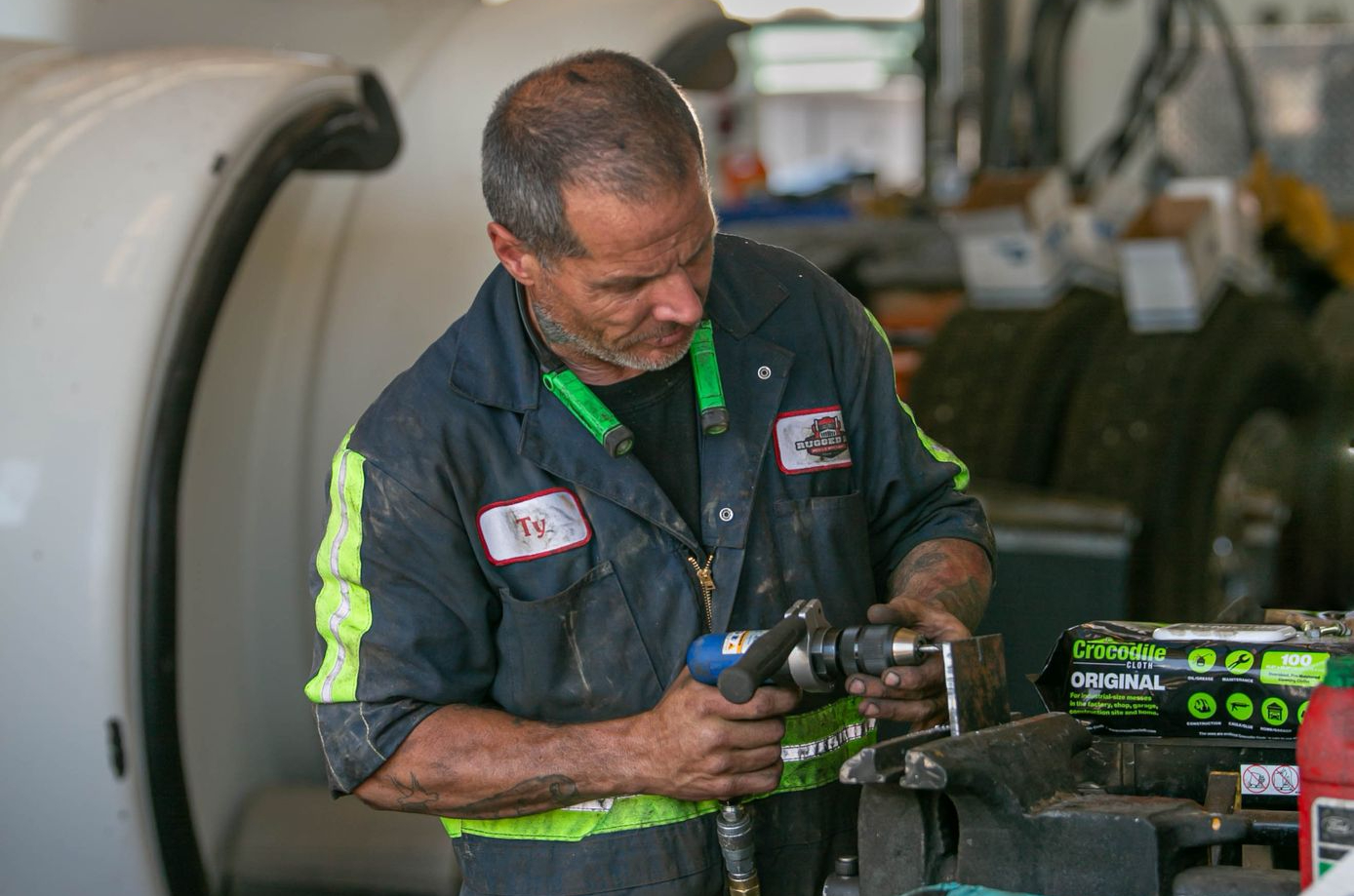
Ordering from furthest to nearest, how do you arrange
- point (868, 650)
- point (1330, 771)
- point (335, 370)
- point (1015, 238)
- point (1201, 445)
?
point (1015, 238) < point (1201, 445) < point (335, 370) < point (868, 650) < point (1330, 771)

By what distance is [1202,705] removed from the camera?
1.51m

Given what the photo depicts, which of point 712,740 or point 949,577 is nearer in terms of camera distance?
point 712,740

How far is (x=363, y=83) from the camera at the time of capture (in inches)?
99.7

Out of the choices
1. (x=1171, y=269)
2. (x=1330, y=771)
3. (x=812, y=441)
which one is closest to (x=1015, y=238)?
(x=1171, y=269)

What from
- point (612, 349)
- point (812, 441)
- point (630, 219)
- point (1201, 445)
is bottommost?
point (1201, 445)

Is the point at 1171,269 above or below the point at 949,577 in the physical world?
below

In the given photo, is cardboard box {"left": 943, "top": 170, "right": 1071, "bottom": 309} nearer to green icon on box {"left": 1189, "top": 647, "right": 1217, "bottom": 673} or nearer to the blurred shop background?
the blurred shop background

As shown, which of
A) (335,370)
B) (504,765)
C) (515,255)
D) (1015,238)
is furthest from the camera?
(1015,238)

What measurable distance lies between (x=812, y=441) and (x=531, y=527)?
1.12 ft

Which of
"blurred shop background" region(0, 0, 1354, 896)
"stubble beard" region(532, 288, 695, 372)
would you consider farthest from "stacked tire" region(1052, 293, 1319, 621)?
"stubble beard" region(532, 288, 695, 372)

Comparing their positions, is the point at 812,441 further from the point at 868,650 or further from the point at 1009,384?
the point at 1009,384

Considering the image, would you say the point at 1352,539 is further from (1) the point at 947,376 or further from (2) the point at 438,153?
(2) the point at 438,153

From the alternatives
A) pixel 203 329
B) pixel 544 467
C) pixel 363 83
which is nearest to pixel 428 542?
pixel 544 467

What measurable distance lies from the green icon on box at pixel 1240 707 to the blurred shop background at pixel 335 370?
0.34 meters
